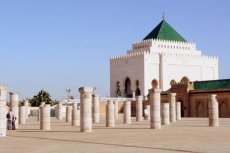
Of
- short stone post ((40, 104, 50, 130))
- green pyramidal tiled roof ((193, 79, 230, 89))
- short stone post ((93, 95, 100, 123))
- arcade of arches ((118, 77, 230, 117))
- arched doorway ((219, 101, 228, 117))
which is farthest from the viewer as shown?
green pyramidal tiled roof ((193, 79, 230, 89))

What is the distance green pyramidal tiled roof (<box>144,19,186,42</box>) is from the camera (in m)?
52.3

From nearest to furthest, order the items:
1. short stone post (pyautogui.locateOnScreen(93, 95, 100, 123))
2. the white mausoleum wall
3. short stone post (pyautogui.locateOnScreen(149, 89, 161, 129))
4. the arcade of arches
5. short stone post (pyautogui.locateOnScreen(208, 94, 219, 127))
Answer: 1. short stone post (pyautogui.locateOnScreen(149, 89, 161, 129))
2. short stone post (pyautogui.locateOnScreen(208, 94, 219, 127))
3. short stone post (pyautogui.locateOnScreen(93, 95, 100, 123))
4. the arcade of arches
5. the white mausoleum wall

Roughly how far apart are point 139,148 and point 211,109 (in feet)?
36.5

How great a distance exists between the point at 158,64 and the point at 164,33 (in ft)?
17.7

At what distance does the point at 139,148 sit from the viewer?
8.81 meters

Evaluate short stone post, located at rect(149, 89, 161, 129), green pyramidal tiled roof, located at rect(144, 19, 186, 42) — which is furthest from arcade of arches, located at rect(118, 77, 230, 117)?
short stone post, located at rect(149, 89, 161, 129)

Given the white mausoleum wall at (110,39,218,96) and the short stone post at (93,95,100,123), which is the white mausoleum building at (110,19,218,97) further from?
the short stone post at (93,95,100,123)

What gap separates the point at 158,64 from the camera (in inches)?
1943

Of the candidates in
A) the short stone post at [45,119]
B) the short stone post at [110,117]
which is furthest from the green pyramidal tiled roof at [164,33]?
the short stone post at [45,119]

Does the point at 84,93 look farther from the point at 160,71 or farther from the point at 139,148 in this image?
the point at 160,71

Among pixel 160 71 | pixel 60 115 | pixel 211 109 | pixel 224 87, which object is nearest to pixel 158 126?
pixel 211 109

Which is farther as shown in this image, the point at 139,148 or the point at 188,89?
the point at 188,89

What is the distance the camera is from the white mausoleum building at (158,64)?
48.8 m

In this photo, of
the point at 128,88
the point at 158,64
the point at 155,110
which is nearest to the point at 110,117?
the point at 155,110
